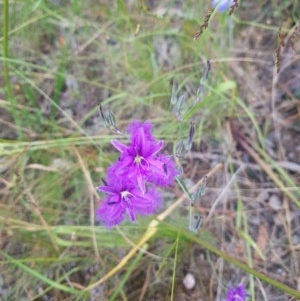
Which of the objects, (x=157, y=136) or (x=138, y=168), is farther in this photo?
(x=157, y=136)

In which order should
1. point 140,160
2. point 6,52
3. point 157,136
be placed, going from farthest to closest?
point 157,136
point 6,52
point 140,160

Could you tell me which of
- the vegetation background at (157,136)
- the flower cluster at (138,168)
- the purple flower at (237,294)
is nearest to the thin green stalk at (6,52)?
the vegetation background at (157,136)

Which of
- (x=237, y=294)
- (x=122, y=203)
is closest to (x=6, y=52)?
(x=122, y=203)

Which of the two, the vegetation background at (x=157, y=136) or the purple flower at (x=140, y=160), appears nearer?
the purple flower at (x=140, y=160)

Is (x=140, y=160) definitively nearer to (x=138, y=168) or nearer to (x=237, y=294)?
(x=138, y=168)

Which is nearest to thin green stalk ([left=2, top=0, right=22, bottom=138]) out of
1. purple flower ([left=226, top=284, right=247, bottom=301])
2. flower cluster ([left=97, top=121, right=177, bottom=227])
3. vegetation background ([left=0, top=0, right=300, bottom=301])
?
vegetation background ([left=0, top=0, right=300, bottom=301])

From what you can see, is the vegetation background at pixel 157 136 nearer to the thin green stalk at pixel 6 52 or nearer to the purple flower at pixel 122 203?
the thin green stalk at pixel 6 52
